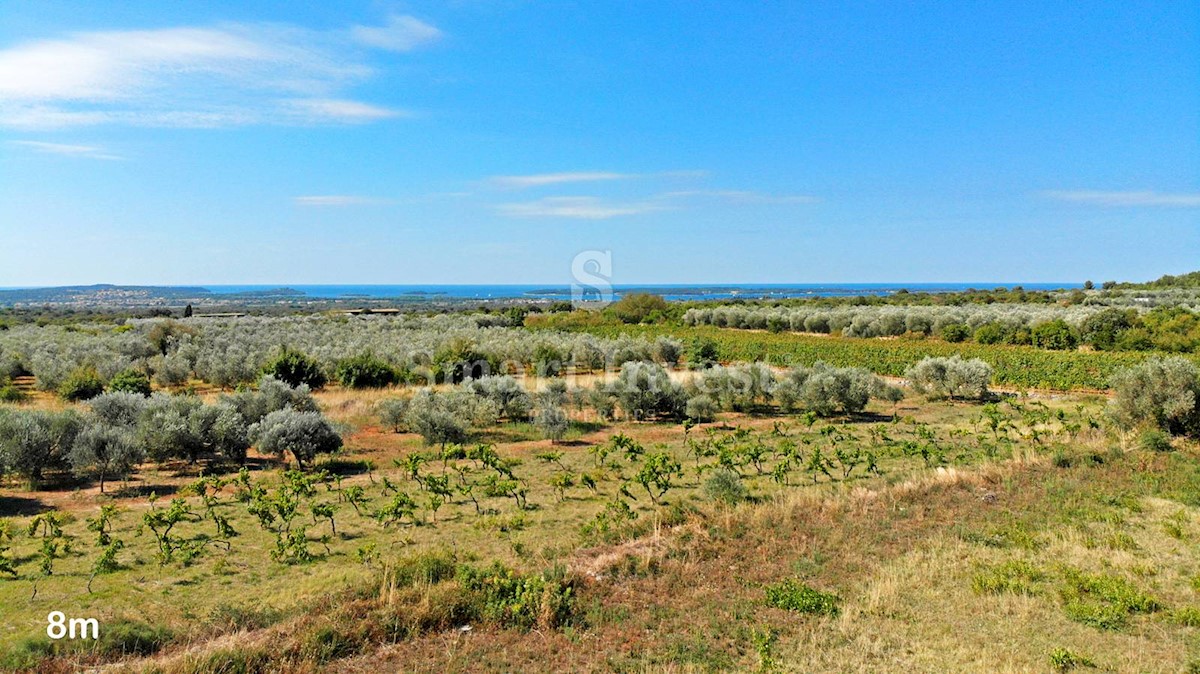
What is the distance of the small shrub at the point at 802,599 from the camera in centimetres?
824

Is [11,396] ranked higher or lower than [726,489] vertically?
higher

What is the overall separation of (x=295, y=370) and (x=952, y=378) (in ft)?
98.2

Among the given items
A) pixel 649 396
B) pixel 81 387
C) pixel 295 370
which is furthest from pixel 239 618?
pixel 81 387

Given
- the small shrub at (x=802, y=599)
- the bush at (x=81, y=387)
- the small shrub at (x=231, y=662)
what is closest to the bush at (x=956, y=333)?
the small shrub at (x=802, y=599)

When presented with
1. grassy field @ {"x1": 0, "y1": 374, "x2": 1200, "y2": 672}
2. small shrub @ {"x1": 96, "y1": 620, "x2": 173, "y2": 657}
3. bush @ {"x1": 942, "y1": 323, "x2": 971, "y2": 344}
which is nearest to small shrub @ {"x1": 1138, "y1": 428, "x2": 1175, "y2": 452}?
grassy field @ {"x1": 0, "y1": 374, "x2": 1200, "y2": 672}

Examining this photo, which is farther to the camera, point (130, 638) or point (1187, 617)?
point (1187, 617)

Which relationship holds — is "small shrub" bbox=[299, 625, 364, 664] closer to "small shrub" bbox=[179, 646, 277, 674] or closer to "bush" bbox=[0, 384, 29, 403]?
"small shrub" bbox=[179, 646, 277, 674]

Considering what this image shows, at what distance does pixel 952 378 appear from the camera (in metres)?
28.6

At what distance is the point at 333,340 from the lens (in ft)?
151

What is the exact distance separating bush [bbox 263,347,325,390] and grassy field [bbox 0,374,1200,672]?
1248cm

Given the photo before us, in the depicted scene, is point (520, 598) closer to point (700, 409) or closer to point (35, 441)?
point (35, 441)

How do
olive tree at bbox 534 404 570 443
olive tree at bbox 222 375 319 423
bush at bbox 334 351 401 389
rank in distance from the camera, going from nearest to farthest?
olive tree at bbox 222 375 319 423 < olive tree at bbox 534 404 570 443 < bush at bbox 334 351 401 389

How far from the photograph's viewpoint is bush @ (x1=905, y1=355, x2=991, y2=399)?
28.4 m

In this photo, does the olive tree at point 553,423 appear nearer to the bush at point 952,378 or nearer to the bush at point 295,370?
the bush at point 295,370
